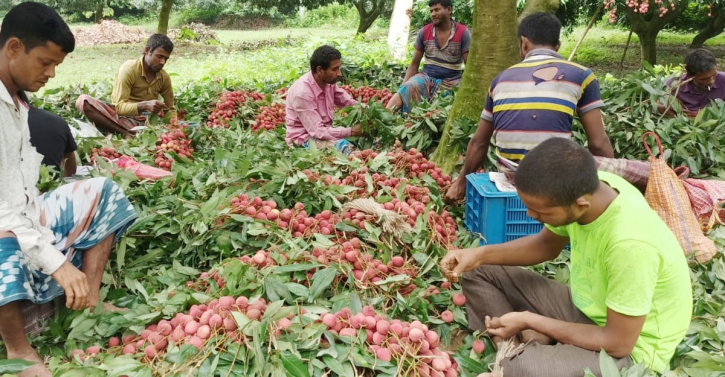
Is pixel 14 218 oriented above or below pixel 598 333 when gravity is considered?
above

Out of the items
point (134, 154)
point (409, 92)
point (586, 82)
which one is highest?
point (586, 82)

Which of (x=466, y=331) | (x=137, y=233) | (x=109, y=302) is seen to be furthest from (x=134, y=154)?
(x=466, y=331)

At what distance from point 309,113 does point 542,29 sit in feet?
5.59

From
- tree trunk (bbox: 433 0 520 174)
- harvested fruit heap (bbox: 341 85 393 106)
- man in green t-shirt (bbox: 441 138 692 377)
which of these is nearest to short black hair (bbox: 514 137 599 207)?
man in green t-shirt (bbox: 441 138 692 377)

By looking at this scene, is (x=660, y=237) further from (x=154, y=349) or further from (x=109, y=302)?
(x=109, y=302)

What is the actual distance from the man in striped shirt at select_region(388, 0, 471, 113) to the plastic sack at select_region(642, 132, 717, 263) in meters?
2.26

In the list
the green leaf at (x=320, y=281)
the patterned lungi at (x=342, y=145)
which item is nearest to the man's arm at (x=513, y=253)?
the green leaf at (x=320, y=281)

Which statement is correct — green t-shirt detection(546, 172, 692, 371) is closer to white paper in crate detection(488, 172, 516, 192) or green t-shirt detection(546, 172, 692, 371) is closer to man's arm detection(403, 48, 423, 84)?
white paper in crate detection(488, 172, 516, 192)

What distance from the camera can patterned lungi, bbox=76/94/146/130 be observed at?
4227mm

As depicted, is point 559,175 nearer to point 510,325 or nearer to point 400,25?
point 510,325

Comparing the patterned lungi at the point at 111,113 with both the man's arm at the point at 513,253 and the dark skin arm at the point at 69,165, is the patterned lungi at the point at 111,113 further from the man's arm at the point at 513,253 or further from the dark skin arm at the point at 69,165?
the man's arm at the point at 513,253

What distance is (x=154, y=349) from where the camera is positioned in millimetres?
1733

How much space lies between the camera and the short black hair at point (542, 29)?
8.66ft

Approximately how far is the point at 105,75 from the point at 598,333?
32.5 ft
